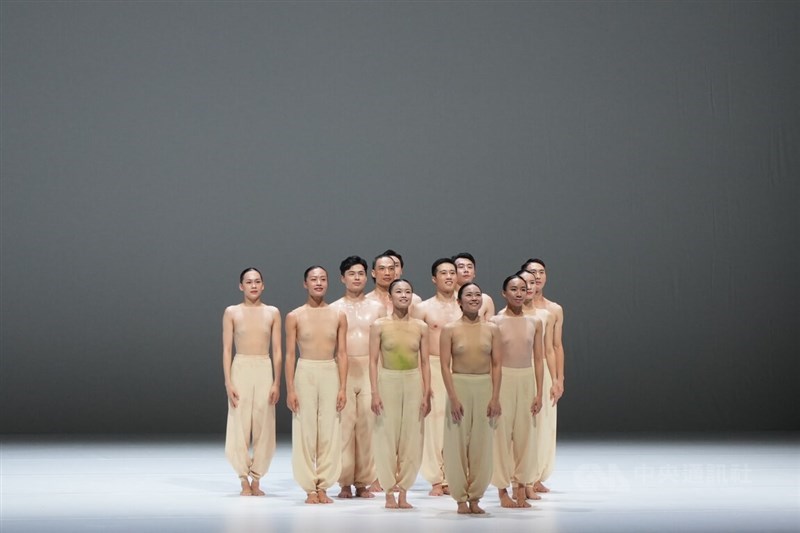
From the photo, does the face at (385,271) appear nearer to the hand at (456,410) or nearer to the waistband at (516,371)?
the waistband at (516,371)

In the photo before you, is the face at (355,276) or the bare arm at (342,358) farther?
the face at (355,276)

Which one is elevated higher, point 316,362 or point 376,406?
point 316,362

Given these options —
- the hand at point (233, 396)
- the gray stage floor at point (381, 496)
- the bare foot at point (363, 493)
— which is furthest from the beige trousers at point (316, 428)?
the hand at point (233, 396)

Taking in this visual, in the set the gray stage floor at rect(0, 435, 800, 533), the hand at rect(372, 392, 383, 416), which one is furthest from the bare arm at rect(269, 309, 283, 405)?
the hand at rect(372, 392, 383, 416)

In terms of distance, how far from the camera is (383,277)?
7973 mm

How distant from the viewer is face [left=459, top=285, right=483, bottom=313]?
674cm

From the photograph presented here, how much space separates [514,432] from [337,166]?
5235mm

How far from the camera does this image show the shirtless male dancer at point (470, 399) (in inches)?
264

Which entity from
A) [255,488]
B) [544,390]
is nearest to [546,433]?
[544,390]

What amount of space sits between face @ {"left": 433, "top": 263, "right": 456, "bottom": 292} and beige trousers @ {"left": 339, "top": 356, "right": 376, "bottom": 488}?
2.23ft

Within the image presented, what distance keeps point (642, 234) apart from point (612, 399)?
1.62m

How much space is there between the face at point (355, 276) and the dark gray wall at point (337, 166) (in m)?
3.99

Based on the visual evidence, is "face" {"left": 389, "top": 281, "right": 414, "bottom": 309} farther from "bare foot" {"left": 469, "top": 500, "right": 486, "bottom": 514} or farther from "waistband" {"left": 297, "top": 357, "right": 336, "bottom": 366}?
"bare foot" {"left": 469, "top": 500, "right": 486, "bottom": 514}

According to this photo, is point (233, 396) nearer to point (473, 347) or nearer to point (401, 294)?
point (401, 294)
